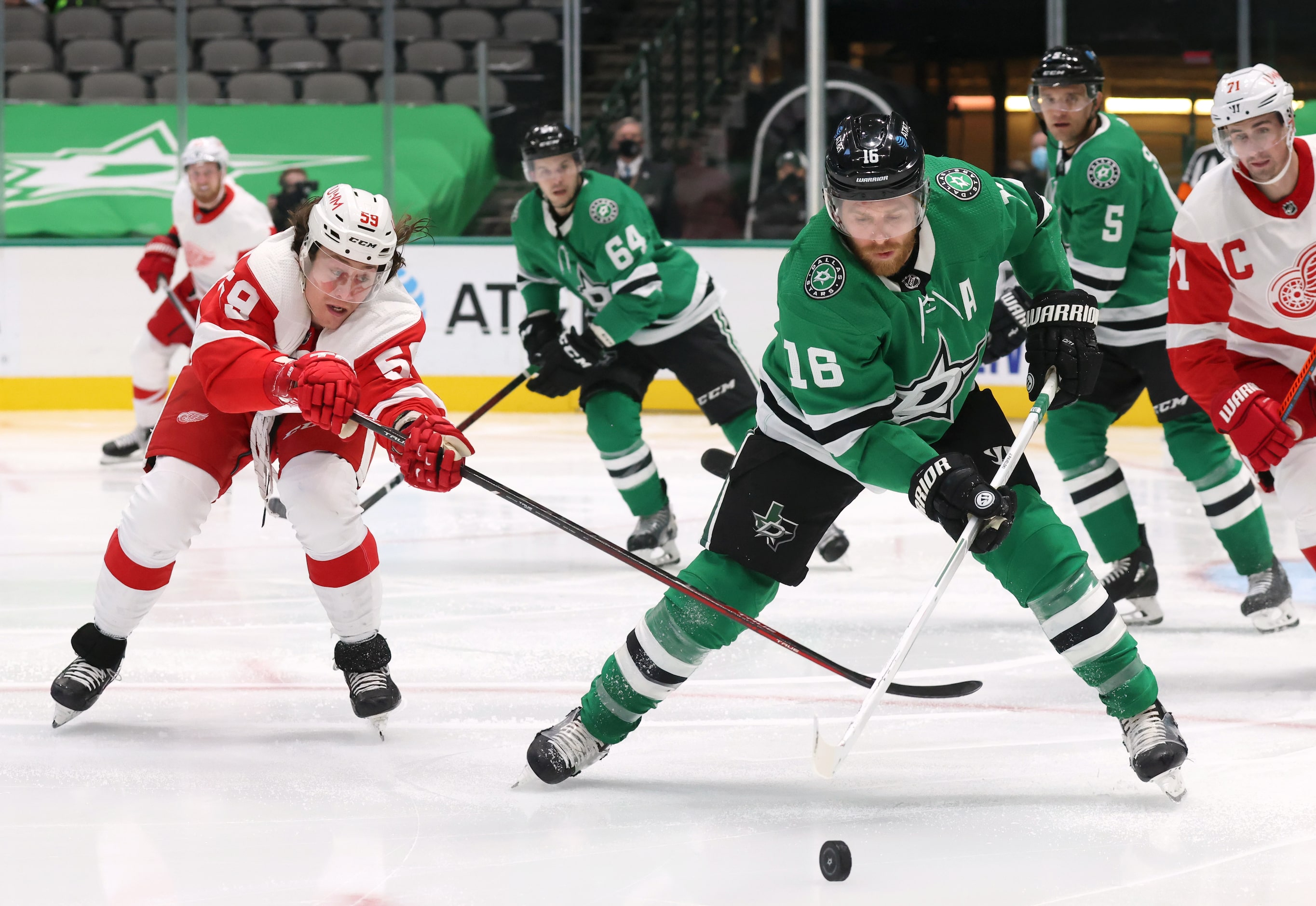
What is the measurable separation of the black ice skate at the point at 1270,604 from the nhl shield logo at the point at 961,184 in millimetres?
1512

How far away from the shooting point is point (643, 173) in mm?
7945

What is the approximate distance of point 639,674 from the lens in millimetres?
2346

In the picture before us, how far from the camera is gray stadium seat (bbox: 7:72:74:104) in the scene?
802 centimetres

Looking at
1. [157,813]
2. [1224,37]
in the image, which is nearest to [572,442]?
[1224,37]

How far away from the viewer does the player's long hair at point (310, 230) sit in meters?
2.59

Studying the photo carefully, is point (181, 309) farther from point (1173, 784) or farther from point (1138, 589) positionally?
point (1173, 784)

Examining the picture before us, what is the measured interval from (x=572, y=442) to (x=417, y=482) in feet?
14.0

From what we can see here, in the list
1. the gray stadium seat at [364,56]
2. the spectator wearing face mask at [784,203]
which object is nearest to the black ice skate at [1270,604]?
the spectator wearing face mask at [784,203]

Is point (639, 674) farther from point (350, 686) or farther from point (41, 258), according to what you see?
point (41, 258)

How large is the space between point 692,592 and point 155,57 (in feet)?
22.9

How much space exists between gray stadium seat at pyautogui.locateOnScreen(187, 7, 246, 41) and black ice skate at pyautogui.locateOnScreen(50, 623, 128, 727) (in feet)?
20.4

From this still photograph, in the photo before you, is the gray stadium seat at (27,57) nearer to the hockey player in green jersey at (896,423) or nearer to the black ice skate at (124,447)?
the black ice skate at (124,447)

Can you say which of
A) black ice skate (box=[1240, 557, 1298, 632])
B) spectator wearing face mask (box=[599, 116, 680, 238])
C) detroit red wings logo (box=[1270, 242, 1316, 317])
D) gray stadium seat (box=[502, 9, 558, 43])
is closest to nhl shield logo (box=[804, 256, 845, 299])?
detroit red wings logo (box=[1270, 242, 1316, 317])

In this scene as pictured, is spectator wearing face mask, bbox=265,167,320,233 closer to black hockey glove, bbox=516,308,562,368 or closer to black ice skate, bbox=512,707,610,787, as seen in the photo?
black hockey glove, bbox=516,308,562,368
